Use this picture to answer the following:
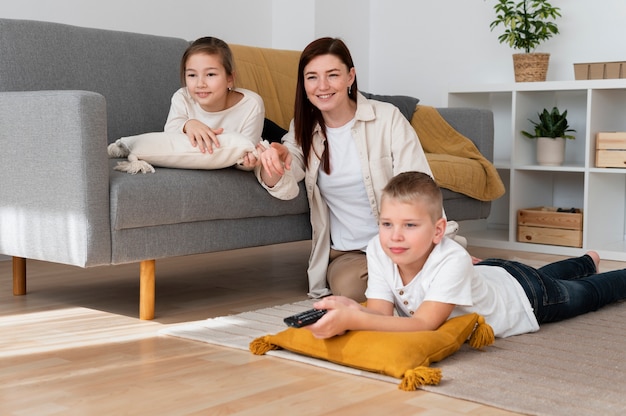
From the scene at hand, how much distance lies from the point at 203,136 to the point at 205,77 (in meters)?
0.27

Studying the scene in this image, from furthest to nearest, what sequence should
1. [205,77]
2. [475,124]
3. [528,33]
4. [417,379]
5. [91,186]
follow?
[528,33] → [475,124] → [205,77] → [91,186] → [417,379]

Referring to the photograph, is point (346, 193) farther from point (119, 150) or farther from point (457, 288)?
point (457, 288)

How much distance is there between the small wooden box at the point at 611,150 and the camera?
151 inches

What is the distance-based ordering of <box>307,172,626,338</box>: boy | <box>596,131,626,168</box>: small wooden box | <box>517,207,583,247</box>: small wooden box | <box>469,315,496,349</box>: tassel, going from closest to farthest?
<box>307,172,626,338</box>: boy → <box>469,315,496,349</box>: tassel → <box>596,131,626,168</box>: small wooden box → <box>517,207,583,247</box>: small wooden box

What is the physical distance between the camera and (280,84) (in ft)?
11.7

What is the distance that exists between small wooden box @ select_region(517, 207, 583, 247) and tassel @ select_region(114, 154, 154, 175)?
2.22 metres

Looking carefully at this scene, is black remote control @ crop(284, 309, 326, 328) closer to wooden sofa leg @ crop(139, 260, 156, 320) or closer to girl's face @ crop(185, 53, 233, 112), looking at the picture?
A: wooden sofa leg @ crop(139, 260, 156, 320)

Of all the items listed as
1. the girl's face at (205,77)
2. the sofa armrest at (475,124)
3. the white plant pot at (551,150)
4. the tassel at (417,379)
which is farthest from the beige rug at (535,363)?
the white plant pot at (551,150)

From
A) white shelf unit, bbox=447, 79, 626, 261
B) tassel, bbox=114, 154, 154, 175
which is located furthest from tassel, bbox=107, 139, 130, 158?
white shelf unit, bbox=447, 79, 626, 261

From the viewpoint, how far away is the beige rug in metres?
1.67

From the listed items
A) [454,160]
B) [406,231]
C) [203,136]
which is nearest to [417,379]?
[406,231]

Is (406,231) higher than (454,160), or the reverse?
(454,160)

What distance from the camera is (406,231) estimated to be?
1988 millimetres

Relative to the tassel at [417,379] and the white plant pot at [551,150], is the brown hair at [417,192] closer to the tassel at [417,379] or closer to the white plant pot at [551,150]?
the tassel at [417,379]
